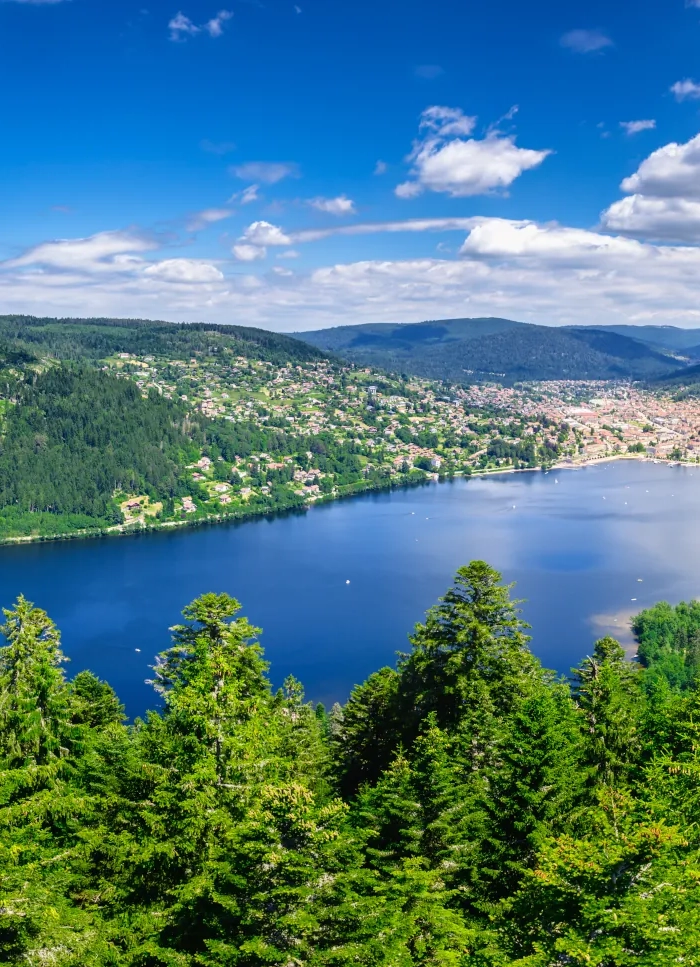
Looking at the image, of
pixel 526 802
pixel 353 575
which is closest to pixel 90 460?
pixel 353 575

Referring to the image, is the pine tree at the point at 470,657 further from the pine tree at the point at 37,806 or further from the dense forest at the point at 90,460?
the dense forest at the point at 90,460

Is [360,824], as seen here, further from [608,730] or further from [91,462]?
[91,462]

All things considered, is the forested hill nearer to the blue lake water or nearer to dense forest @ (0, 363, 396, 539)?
dense forest @ (0, 363, 396, 539)

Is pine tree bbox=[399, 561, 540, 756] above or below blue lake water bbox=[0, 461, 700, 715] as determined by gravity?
above

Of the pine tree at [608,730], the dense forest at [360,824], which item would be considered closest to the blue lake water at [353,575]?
the pine tree at [608,730]

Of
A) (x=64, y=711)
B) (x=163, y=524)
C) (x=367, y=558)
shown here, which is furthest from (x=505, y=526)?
(x=64, y=711)

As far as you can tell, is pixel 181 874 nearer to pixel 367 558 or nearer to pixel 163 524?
pixel 367 558

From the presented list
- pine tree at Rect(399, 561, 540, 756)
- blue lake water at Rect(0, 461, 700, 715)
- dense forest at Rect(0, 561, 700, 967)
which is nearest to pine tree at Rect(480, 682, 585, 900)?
dense forest at Rect(0, 561, 700, 967)
